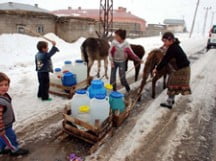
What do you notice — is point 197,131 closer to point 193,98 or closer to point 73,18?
point 193,98

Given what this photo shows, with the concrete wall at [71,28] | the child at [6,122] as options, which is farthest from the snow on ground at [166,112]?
the concrete wall at [71,28]

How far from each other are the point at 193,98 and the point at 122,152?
3.35 metres

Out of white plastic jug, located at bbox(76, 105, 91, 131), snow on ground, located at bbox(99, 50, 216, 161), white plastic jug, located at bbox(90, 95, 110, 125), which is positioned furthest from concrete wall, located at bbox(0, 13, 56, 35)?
white plastic jug, located at bbox(90, 95, 110, 125)

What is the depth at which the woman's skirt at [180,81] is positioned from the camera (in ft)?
15.1

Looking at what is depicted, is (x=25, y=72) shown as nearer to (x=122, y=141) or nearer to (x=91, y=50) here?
(x=91, y=50)

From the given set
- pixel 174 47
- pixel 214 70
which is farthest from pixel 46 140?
pixel 214 70

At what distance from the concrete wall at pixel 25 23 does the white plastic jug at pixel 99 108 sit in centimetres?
925

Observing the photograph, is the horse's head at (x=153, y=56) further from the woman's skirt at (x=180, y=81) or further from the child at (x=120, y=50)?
the woman's skirt at (x=180, y=81)

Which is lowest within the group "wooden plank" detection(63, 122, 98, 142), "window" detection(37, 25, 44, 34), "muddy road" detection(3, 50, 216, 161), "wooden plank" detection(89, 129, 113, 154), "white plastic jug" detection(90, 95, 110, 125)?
"muddy road" detection(3, 50, 216, 161)

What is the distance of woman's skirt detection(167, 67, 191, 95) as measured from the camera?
4617 mm

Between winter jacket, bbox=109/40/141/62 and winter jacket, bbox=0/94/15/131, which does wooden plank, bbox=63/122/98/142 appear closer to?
winter jacket, bbox=0/94/15/131

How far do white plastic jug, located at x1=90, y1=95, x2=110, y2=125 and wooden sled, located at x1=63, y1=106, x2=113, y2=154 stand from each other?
12cm

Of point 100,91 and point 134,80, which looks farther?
point 134,80

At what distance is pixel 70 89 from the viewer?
529cm
